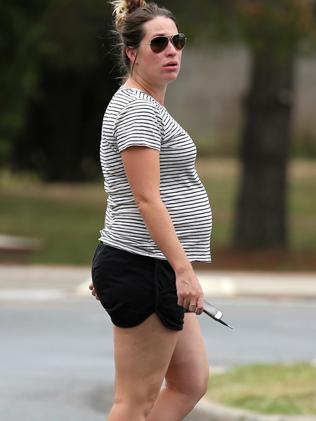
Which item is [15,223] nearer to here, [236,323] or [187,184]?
[236,323]

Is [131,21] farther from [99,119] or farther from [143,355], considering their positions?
[99,119]

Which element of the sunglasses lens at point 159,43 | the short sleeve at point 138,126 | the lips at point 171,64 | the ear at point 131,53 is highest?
the sunglasses lens at point 159,43

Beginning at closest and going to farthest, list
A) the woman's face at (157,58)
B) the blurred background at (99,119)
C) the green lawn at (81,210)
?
the woman's face at (157,58)
the blurred background at (99,119)
the green lawn at (81,210)

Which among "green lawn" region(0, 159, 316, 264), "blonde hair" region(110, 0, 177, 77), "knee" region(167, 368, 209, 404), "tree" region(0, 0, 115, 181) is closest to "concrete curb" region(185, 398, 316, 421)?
"knee" region(167, 368, 209, 404)

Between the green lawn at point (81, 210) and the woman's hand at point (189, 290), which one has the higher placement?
the woman's hand at point (189, 290)

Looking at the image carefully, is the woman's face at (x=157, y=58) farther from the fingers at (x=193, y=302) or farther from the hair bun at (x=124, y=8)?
the fingers at (x=193, y=302)

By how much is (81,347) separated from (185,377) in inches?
249

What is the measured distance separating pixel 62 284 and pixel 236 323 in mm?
3834

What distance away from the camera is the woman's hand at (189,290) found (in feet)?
16.8

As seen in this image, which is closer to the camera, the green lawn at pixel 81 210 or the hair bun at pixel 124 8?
the hair bun at pixel 124 8

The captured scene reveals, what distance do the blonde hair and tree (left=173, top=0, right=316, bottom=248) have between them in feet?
44.8

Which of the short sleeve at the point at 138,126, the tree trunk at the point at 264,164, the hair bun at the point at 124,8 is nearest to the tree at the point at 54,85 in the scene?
the tree trunk at the point at 264,164

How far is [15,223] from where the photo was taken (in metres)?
26.4

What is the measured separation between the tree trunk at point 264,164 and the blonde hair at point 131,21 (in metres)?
15.8
